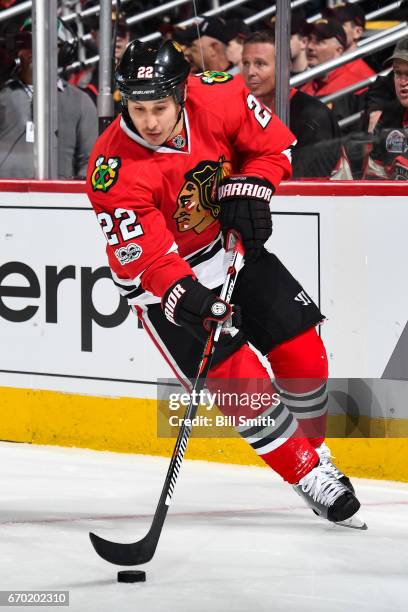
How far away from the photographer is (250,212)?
340 centimetres

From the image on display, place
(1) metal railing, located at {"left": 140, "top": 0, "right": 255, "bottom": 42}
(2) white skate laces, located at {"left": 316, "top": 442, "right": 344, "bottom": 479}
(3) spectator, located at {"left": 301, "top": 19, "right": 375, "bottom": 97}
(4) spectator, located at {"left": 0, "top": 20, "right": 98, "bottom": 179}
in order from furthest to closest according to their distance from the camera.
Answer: (1) metal railing, located at {"left": 140, "top": 0, "right": 255, "bottom": 42} < (4) spectator, located at {"left": 0, "top": 20, "right": 98, "bottom": 179} < (3) spectator, located at {"left": 301, "top": 19, "right": 375, "bottom": 97} < (2) white skate laces, located at {"left": 316, "top": 442, "right": 344, "bottom": 479}

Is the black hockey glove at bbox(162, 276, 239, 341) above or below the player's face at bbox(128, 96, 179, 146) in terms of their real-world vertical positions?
below

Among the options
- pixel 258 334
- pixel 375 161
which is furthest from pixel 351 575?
pixel 375 161

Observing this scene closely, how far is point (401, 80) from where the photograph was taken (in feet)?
14.1

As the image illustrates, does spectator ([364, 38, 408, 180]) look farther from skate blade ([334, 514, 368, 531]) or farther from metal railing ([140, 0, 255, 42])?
skate blade ([334, 514, 368, 531])

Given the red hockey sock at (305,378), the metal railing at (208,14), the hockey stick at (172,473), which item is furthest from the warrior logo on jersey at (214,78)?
the metal railing at (208,14)

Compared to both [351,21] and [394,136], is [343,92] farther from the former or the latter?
[351,21]

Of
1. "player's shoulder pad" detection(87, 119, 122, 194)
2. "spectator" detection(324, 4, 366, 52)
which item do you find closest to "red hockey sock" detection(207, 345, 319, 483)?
"player's shoulder pad" detection(87, 119, 122, 194)

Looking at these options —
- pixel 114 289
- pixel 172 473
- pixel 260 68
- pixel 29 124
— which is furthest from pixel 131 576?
pixel 29 124

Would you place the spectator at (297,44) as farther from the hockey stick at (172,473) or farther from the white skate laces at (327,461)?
the white skate laces at (327,461)

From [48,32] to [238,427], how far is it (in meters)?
2.01

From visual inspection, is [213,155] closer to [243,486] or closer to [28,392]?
[243,486]

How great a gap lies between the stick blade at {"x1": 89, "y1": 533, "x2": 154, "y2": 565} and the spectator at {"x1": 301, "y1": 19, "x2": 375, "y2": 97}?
197 cm

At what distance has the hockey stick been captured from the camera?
3.12 meters
